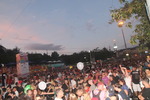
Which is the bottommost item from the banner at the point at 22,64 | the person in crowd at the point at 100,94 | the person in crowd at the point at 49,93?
the person in crowd at the point at 49,93

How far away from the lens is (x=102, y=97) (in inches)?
231

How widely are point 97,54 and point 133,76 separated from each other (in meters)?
59.2

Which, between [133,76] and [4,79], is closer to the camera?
[133,76]

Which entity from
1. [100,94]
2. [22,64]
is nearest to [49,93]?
[100,94]

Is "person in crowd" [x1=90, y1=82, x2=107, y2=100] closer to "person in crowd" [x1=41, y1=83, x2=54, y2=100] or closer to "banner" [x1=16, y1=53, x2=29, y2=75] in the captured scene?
"person in crowd" [x1=41, y1=83, x2=54, y2=100]

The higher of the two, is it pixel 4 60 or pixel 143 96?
pixel 4 60

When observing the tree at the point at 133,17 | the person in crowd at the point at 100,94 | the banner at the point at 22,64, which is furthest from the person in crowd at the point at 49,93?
the banner at the point at 22,64

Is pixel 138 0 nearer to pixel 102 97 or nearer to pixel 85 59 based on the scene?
pixel 102 97

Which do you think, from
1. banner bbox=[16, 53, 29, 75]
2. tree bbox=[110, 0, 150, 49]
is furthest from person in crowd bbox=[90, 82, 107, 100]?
banner bbox=[16, 53, 29, 75]

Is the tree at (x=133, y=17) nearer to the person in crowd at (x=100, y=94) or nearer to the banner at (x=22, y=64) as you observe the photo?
the person in crowd at (x=100, y=94)

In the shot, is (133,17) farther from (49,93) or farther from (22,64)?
(22,64)

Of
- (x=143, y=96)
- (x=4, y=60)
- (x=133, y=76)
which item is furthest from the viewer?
(x=4, y=60)

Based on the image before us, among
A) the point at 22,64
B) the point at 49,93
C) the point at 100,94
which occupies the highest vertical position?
the point at 22,64

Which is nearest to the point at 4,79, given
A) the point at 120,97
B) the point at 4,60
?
the point at 120,97
